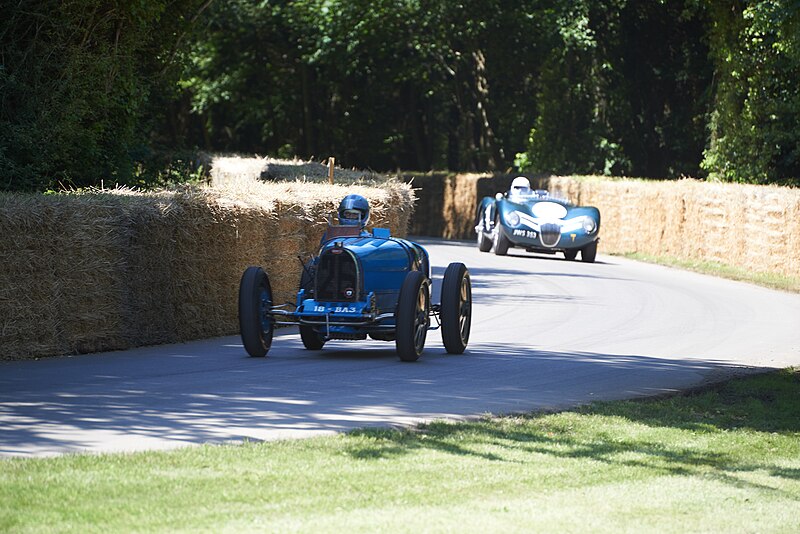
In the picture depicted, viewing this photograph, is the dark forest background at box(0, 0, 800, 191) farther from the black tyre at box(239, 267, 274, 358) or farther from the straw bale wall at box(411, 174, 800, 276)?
the black tyre at box(239, 267, 274, 358)

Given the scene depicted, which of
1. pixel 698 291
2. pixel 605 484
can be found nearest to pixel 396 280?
pixel 605 484

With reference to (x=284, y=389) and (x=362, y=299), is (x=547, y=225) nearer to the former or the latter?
(x=362, y=299)

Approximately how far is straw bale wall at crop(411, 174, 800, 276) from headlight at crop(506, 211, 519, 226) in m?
2.48

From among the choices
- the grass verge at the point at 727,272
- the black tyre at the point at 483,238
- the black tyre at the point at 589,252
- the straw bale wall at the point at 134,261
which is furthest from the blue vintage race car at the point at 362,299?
the black tyre at the point at 483,238

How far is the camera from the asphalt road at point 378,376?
30.0 ft

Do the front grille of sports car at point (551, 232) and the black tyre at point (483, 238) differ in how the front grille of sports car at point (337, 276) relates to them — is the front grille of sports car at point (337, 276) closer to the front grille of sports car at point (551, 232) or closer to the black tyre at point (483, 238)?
the front grille of sports car at point (551, 232)

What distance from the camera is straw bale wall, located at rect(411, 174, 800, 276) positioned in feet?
94.1

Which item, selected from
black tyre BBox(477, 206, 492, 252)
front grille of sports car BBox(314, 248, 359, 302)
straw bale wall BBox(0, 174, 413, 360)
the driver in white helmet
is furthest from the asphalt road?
black tyre BBox(477, 206, 492, 252)

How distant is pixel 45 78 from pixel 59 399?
463 inches

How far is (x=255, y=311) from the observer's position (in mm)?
13109

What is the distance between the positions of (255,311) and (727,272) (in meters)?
17.9

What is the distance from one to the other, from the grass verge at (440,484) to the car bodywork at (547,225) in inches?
822

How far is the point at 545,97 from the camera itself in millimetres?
52031

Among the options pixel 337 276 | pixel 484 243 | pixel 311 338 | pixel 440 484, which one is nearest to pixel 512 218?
pixel 484 243
